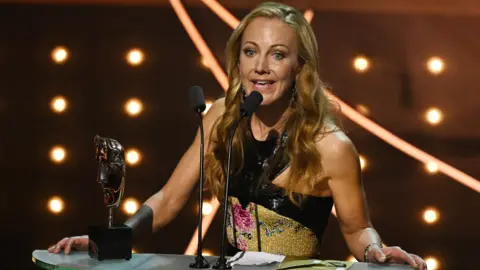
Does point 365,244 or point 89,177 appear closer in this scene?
point 365,244

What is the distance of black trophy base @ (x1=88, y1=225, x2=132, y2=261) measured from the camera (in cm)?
224

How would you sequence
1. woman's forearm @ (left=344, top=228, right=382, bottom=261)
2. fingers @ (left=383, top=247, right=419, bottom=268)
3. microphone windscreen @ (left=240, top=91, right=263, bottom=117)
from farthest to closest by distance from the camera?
1. woman's forearm @ (left=344, top=228, right=382, bottom=261)
2. fingers @ (left=383, top=247, right=419, bottom=268)
3. microphone windscreen @ (left=240, top=91, right=263, bottom=117)

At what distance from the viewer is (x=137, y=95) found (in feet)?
12.9

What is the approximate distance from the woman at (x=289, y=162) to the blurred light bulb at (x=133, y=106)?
1.24 m

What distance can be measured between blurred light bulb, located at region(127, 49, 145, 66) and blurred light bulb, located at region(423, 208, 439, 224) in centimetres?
148

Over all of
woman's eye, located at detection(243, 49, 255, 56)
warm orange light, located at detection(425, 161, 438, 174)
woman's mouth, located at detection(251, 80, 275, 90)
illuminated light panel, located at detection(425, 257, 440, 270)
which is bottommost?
illuminated light panel, located at detection(425, 257, 440, 270)

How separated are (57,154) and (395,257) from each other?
7.11ft

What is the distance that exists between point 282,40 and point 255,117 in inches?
11.8

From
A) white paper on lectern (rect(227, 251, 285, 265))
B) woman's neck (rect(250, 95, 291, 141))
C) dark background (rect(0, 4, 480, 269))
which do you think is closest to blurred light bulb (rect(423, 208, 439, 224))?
dark background (rect(0, 4, 480, 269))

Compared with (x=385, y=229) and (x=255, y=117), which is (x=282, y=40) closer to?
(x=255, y=117)

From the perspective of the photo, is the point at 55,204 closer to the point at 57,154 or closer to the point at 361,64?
the point at 57,154

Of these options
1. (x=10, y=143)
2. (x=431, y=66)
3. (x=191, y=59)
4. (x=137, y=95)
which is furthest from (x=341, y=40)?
(x=10, y=143)

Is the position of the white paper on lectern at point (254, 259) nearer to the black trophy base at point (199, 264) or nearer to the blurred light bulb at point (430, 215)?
the black trophy base at point (199, 264)

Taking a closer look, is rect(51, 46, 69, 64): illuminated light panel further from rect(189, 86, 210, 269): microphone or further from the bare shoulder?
rect(189, 86, 210, 269): microphone
